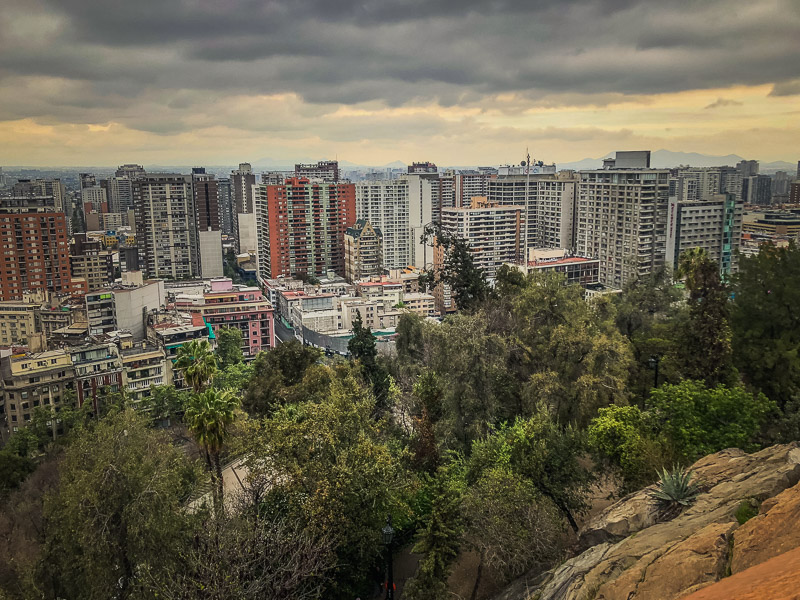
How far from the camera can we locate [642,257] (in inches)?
3314

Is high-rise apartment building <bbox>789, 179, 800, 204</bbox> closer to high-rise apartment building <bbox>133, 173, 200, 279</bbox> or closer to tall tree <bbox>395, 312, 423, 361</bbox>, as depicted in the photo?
high-rise apartment building <bbox>133, 173, 200, 279</bbox>

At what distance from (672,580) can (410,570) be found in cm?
1224

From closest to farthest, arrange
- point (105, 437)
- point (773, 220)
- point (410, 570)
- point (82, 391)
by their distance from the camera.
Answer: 1. point (410, 570)
2. point (105, 437)
3. point (82, 391)
4. point (773, 220)

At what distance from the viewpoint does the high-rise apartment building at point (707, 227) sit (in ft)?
286

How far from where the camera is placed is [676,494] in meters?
12.6

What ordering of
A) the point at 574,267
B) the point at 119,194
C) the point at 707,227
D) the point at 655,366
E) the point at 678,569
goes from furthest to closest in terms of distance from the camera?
1. the point at 119,194
2. the point at 707,227
3. the point at 574,267
4. the point at 655,366
5. the point at 678,569

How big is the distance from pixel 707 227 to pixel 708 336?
75190mm

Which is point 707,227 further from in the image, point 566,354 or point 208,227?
point 208,227

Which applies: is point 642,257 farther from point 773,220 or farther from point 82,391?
point 82,391

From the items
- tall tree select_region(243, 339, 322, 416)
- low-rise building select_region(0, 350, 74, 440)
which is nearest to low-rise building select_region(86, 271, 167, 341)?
low-rise building select_region(0, 350, 74, 440)

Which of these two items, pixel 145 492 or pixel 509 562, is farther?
pixel 145 492

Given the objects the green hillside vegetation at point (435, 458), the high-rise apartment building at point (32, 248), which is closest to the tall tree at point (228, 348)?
the green hillside vegetation at point (435, 458)

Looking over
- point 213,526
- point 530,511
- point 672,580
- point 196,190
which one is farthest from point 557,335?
point 196,190

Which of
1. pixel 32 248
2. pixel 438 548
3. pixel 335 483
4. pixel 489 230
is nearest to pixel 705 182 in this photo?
pixel 489 230
